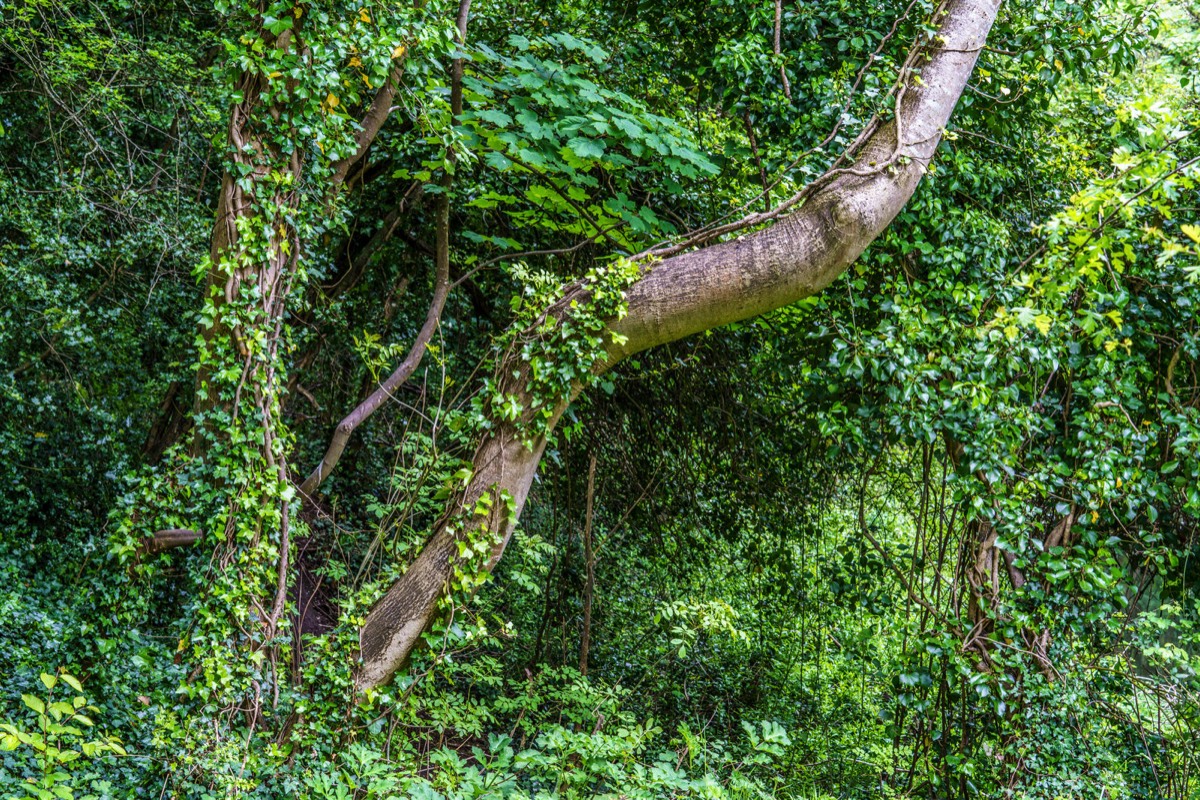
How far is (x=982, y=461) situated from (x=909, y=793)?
1797 millimetres

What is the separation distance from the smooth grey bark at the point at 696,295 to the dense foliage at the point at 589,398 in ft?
0.27

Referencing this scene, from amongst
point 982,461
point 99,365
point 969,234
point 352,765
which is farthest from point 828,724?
point 99,365

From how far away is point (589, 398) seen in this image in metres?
5.93

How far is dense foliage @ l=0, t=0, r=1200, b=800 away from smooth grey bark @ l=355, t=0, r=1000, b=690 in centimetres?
8

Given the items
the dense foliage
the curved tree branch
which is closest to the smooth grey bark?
the dense foliage

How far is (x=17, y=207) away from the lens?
17.6 ft

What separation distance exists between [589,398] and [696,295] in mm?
2393

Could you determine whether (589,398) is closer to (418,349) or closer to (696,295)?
(418,349)

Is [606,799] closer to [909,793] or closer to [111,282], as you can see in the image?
[909,793]

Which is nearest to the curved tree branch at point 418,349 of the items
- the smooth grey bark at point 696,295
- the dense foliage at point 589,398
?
the dense foliage at point 589,398

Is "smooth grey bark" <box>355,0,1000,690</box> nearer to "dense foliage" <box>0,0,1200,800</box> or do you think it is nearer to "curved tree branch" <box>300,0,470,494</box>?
"dense foliage" <box>0,0,1200,800</box>

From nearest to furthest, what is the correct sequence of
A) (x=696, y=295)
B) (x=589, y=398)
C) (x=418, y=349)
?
(x=696, y=295) → (x=418, y=349) → (x=589, y=398)

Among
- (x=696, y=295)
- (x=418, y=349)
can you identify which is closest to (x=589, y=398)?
(x=418, y=349)

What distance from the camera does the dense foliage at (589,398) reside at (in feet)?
11.0
